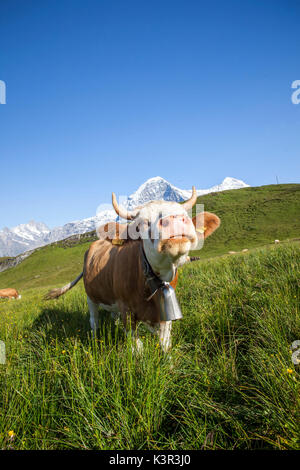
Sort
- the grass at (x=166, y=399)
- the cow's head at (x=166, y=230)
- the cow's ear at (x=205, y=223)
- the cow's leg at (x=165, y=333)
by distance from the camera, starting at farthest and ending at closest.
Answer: the cow's ear at (x=205, y=223) → the cow's leg at (x=165, y=333) → the cow's head at (x=166, y=230) → the grass at (x=166, y=399)

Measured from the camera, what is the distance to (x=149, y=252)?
120 inches

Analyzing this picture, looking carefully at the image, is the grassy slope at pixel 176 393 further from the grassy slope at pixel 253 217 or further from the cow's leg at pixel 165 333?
the grassy slope at pixel 253 217

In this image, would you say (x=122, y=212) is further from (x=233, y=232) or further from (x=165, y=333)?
(x=233, y=232)

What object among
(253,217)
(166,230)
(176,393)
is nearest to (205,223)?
(166,230)

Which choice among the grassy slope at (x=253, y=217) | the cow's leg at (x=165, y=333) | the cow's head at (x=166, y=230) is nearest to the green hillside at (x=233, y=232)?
the grassy slope at (x=253, y=217)

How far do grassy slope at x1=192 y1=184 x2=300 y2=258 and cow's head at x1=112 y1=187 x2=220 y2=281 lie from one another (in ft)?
101

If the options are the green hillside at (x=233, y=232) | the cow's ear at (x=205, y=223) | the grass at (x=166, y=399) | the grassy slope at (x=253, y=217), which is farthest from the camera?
the green hillside at (x=233, y=232)

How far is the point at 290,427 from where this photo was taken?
1717mm

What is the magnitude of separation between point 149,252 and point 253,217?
49.7m

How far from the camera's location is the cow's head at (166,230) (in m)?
2.64

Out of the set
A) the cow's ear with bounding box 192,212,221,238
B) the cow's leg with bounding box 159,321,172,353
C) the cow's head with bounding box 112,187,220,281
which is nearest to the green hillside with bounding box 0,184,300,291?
the cow's ear with bounding box 192,212,221,238

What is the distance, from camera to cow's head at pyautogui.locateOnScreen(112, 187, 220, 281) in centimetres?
264
